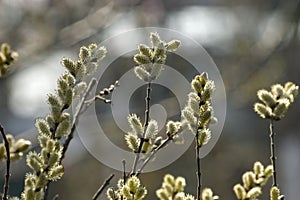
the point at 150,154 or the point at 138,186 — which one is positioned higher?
the point at 150,154

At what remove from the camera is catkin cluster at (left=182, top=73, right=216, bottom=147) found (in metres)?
0.66

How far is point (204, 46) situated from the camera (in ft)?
13.8

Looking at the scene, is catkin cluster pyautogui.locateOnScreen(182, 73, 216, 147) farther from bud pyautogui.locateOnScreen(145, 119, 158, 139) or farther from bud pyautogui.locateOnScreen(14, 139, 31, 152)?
bud pyautogui.locateOnScreen(14, 139, 31, 152)

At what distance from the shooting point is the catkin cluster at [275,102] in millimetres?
738

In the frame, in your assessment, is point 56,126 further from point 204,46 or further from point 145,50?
point 204,46

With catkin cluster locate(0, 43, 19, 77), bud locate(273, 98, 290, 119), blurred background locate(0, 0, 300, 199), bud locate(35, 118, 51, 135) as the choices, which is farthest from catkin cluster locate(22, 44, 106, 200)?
blurred background locate(0, 0, 300, 199)

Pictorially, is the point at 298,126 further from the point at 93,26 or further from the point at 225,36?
the point at 93,26

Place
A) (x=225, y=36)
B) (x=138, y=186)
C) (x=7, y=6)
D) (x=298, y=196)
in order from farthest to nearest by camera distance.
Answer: (x=298, y=196) < (x=225, y=36) < (x=7, y=6) < (x=138, y=186)

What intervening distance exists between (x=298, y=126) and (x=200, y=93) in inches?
169

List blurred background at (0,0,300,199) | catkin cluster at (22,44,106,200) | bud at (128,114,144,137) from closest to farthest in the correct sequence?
catkin cluster at (22,44,106,200) → bud at (128,114,144,137) → blurred background at (0,0,300,199)

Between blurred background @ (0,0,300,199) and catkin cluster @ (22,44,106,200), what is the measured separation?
3.94ft

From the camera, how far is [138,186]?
0.64m

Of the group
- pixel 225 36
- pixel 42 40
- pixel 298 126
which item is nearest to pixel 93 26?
pixel 42 40

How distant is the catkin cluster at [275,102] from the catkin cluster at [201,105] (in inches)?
4.2
